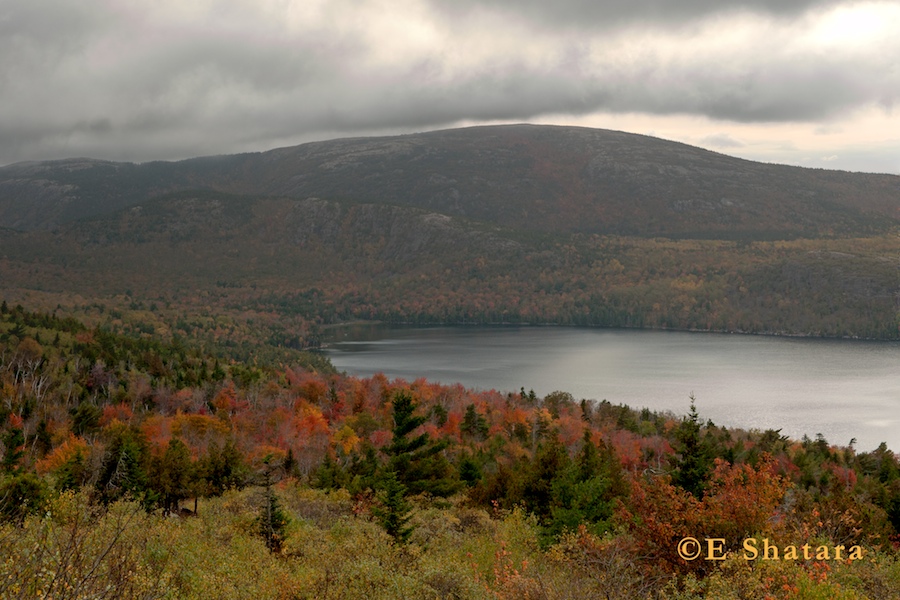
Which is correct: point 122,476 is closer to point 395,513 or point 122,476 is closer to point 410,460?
point 410,460

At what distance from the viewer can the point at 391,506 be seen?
129 feet

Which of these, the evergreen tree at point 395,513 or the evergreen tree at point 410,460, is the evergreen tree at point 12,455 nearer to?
the evergreen tree at point 410,460

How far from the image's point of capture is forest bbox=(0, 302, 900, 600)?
24250 millimetres

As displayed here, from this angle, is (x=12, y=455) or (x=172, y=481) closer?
(x=172, y=481)

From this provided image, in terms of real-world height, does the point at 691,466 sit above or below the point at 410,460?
above

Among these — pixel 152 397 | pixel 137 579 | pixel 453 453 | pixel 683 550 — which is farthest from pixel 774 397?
pixel 137 579

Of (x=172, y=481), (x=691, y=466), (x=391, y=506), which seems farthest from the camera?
(x=172, y=481)

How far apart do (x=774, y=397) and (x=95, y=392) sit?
139861 mm

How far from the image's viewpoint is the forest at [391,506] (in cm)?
2425

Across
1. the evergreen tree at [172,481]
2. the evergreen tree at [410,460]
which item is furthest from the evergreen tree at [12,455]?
the evergreen tree at [410,460]

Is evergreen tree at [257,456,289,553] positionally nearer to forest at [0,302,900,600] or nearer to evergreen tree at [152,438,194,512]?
forest at [0,302,900,600]

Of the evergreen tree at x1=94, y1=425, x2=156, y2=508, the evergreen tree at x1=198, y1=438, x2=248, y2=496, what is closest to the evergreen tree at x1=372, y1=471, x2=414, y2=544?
the evergreen tree at x1=94, y1=425, x2=156, y2=508

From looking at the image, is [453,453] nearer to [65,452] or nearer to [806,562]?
[65,452]

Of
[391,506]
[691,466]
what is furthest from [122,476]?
[691,466]
